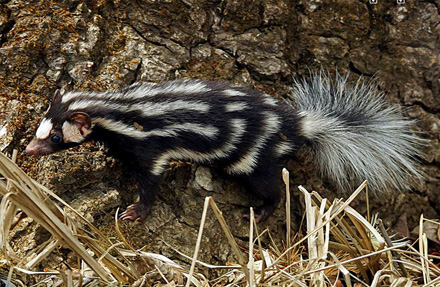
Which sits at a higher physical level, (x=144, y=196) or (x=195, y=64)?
(x=195, y=64)

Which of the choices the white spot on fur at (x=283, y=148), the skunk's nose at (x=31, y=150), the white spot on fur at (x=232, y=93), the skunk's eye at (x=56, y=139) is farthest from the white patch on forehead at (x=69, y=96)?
the white spot on fur at (x=283, y=148)

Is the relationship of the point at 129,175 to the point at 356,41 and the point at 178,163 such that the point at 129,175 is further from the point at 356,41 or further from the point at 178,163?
the point at 356,41

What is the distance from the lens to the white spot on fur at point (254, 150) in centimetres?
375

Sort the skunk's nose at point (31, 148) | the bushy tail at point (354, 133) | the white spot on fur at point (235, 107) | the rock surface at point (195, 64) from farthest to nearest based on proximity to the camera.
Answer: the bushy tail at point (354, 133) < the white spot on fur at point (235, 107) < the rock surface at point (195, 64) < the skunk's nose at point (31, 148)

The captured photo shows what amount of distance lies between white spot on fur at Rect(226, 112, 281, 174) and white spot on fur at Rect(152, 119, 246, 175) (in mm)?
100

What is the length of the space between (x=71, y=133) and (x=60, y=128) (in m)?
0.09

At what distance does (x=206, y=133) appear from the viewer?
3.68m

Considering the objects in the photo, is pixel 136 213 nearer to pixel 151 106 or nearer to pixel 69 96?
pixel 151 106

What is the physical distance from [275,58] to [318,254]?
183cm

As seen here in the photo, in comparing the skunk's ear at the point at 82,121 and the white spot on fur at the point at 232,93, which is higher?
the white spot on fur at the point at 232,93

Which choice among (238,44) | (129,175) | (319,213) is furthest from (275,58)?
(319,213)

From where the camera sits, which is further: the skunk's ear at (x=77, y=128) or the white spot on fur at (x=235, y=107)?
the white spot on fur at (x=235, y=107)

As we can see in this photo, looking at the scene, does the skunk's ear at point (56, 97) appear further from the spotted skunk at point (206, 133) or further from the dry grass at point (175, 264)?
the dry grass at point (175, 264)

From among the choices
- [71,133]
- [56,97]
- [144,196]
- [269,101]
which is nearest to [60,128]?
[71,133]
